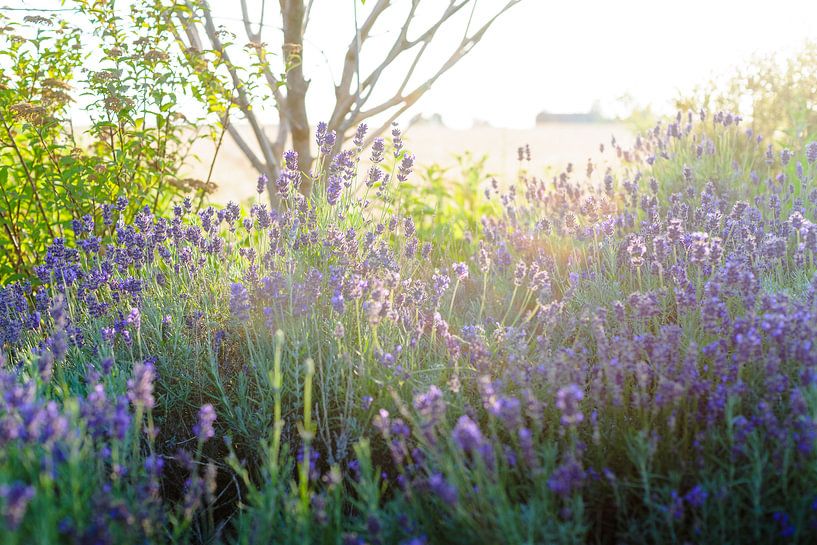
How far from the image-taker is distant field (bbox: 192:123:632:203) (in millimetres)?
15130

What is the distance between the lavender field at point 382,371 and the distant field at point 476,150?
900 centimetres

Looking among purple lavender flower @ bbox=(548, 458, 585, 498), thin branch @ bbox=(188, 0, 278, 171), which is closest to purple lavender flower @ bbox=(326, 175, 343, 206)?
thin branch @ bbox=(188, 0, 278, 171)

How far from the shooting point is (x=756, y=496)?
1624mm

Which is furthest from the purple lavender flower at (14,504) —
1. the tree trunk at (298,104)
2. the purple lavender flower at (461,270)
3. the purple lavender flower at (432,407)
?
the tree trunk at (298,104)

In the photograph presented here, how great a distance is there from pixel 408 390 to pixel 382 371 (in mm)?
111

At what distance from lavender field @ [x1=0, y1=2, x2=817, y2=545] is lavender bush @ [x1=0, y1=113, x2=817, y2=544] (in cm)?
1

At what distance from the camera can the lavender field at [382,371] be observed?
1681 mm

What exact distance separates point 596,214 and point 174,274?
209 centimetres

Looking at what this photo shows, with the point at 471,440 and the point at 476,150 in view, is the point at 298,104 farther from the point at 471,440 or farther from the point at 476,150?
the point at 476,150

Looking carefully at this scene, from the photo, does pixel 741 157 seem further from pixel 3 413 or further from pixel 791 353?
pixel 3 413

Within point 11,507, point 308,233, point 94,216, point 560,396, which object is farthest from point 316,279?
point 94,216

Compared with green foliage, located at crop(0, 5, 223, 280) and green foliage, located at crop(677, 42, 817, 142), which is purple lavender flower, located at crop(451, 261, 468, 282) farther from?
green foliage, located at crop(677, 42, 817, 142)

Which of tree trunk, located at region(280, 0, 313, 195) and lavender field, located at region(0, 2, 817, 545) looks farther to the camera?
tree trunk, located at region(280, 0, 313, 195)

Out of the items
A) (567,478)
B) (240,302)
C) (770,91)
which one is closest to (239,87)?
(240,302)
